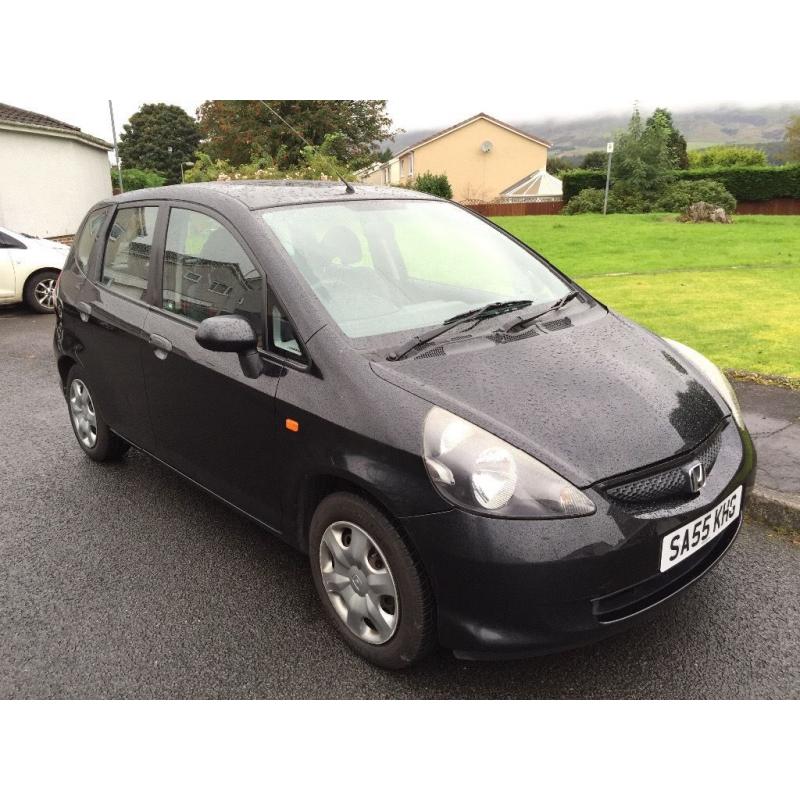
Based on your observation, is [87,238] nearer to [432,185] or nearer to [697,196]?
[697,196]

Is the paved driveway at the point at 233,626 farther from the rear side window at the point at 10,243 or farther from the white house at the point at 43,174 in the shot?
the white house at the point at 43,174

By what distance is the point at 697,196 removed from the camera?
31.0 metres

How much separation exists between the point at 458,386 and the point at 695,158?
65.2m

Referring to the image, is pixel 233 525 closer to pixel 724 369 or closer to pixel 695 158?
pixel 724 369

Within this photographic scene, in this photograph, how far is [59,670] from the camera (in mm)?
2752

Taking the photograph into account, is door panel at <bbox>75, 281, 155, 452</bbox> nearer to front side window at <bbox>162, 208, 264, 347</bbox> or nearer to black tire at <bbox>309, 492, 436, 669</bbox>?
front side window at <bbox>162, 208, 264, 347</bbox>

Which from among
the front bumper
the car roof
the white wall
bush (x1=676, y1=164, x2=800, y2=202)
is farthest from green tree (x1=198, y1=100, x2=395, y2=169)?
the front bumper

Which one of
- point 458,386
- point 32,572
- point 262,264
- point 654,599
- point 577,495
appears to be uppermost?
point 262,264

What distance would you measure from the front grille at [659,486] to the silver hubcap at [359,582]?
82 centimetres

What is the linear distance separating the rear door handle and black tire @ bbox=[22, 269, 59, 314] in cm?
852

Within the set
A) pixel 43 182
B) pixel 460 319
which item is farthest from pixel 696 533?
pixel 43 182

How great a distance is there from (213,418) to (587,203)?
111ft

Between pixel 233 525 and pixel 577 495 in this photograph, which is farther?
pixel 233 525

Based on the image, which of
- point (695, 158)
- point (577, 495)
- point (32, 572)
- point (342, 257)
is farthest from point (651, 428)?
point (695, 158)
